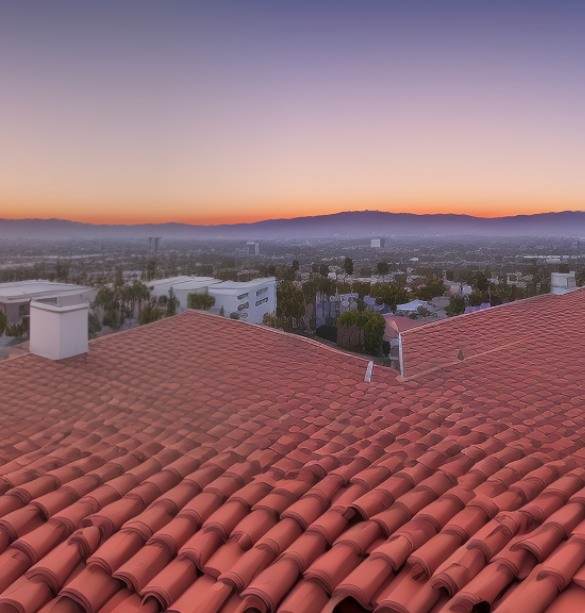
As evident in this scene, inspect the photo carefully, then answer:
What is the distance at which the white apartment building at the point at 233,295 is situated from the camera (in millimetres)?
47406

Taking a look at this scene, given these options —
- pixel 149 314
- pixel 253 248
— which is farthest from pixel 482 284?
pixel 253 248

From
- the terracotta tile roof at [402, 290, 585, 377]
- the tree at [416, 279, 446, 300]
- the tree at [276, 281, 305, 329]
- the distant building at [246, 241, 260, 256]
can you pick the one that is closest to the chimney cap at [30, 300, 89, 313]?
the terracotta tile roof at [402, 290, 585, 377]

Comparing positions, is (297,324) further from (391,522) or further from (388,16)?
(391,522)

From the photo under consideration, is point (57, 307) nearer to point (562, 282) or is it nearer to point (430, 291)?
point (562, 282)

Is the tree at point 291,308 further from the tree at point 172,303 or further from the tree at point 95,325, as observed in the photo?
the tree at point 95,325

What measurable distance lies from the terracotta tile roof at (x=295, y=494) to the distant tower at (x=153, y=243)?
7177cm

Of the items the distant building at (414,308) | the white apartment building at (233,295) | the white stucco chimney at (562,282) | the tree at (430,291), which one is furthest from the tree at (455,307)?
the white stucco chimney at (562,282)

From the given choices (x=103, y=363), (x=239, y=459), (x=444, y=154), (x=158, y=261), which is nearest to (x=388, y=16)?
(x=103, y=363)

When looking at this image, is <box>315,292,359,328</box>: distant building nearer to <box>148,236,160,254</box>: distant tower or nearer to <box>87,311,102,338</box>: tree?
<box>87,311,102,338</box>: tree

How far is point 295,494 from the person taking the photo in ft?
11.0

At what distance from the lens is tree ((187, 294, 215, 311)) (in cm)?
4612

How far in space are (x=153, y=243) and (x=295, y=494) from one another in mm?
77205

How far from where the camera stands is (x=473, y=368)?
22.3 ft

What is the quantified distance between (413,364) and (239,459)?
416 centimetres
